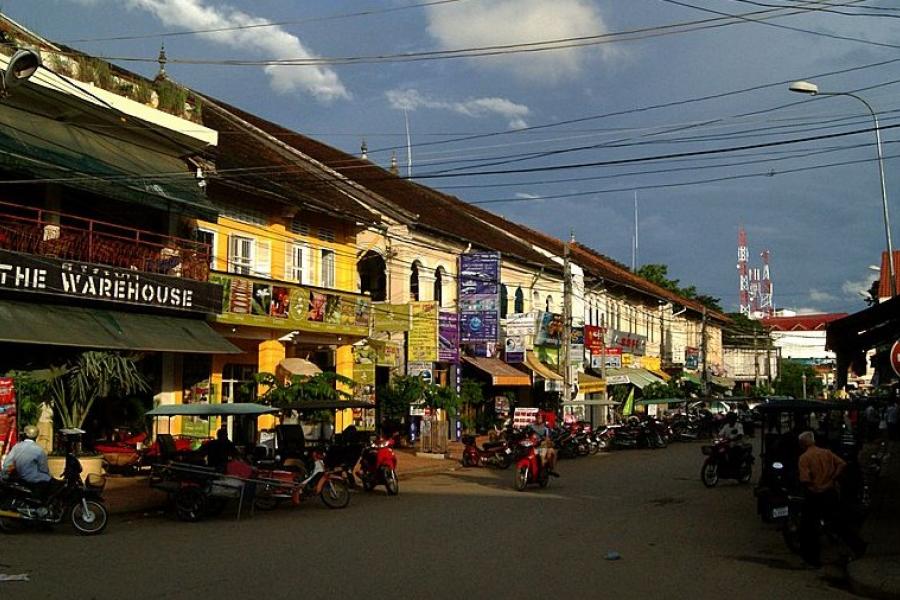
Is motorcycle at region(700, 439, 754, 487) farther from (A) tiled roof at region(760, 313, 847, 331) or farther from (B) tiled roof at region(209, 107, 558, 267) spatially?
(A) tiled roof at region(760, 313, 847, 331)

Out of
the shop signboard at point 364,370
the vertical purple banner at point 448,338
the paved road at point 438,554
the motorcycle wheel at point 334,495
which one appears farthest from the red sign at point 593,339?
the motorcycle wheel at point 334,495

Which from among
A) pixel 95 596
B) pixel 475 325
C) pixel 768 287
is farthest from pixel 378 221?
pixel 768 287

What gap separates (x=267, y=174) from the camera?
25125 millimetres

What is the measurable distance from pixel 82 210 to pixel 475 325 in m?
13.9

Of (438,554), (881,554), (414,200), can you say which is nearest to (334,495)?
(438,554)

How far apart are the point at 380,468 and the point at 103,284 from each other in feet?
22.4

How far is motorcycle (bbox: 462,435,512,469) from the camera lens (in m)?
25.0

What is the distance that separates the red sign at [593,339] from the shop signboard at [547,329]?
4.90 feet

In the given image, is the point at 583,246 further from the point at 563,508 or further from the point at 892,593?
the point at 892,593

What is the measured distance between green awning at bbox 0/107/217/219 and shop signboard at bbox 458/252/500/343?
11.9 meters

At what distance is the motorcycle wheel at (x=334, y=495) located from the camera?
16.0m

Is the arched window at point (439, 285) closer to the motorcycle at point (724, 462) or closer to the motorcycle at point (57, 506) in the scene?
the motorcycle at point (724, 462)

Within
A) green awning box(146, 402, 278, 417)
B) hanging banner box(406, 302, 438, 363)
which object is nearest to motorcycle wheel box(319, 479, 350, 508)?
green awning box(146, 402, 278, 417)

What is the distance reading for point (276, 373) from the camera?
25.2 metres
